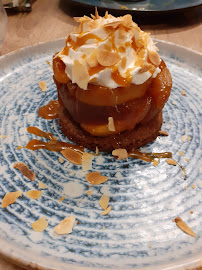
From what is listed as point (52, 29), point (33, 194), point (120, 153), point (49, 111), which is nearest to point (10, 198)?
point (33, 194)

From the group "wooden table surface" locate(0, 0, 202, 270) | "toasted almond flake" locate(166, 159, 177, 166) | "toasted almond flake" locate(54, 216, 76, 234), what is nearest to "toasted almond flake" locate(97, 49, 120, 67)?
"toasted almond flake" locate(166, 159, 177, 166)

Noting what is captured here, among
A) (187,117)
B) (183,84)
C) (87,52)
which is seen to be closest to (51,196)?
(87,52)

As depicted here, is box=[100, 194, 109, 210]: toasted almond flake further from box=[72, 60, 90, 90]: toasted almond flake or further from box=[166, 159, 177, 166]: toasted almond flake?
box=[72, 60, 90, 90]: toasted almond flake

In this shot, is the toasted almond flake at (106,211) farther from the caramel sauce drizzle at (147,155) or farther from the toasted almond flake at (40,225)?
the caramel sauce drizzle at (147,155)

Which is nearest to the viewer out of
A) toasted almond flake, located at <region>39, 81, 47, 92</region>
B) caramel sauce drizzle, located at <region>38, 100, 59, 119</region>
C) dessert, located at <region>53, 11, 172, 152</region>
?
dessert, located at <region>53, 11, 172, 152</region>

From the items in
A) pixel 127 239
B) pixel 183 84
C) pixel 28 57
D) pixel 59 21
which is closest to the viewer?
pixel 127 239

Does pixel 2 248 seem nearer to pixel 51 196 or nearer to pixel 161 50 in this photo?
pixel 51 196
